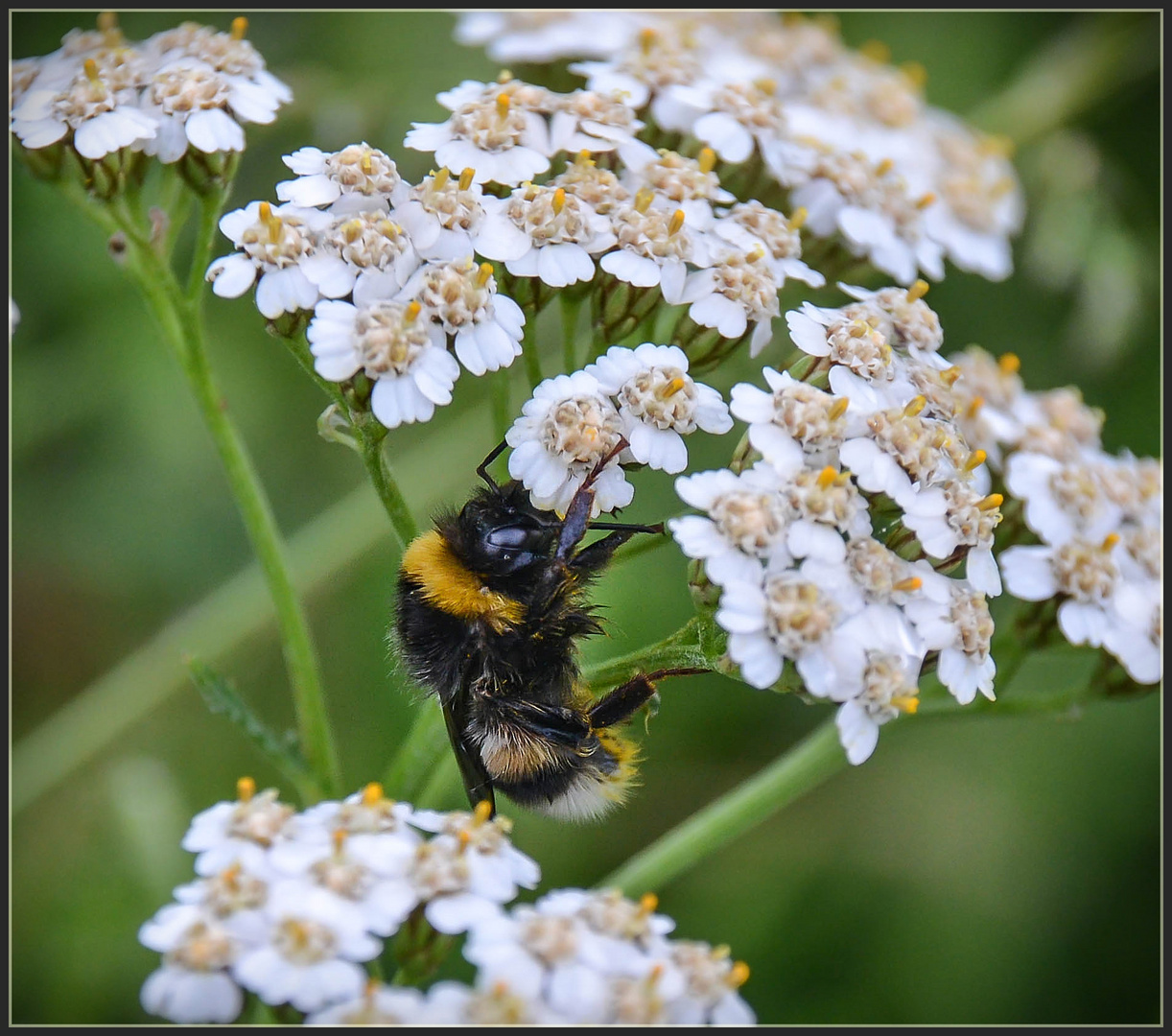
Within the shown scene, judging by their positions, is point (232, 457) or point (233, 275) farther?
point (232, 457)

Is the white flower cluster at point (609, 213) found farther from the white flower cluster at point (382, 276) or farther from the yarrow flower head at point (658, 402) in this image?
the yarrow flower head at point (658, 402)

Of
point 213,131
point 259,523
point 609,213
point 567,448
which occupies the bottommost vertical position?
point 259,523

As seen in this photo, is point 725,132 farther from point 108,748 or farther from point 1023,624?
point 108,748

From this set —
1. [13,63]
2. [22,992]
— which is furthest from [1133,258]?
[22,992]

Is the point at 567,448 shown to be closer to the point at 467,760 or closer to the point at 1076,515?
the point at 467,760

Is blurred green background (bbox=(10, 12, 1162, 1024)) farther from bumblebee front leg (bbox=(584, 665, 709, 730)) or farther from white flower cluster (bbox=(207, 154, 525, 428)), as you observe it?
white flower cluster (bbox=(207, 154, 525, 428))

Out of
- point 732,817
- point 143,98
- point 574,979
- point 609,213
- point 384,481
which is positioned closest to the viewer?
point 574,979

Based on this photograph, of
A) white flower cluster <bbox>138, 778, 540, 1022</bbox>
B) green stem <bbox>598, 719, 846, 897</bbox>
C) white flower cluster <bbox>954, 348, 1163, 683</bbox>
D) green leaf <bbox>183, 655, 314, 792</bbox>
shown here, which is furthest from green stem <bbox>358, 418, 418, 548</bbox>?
white flower cluster <bbox>954, 348, 1163, 683</bbox>

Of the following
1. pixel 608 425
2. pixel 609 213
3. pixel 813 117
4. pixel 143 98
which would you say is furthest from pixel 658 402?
pixel 813 117
